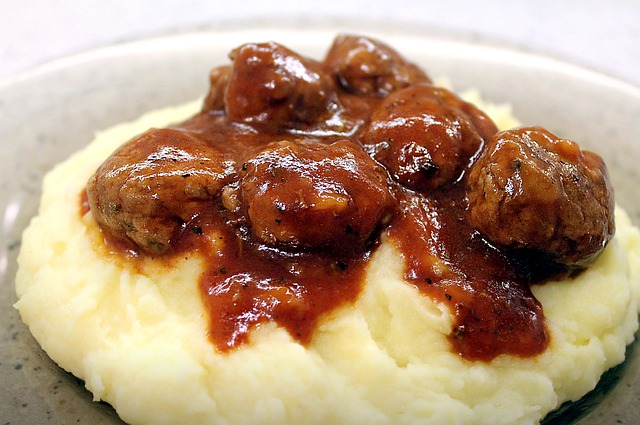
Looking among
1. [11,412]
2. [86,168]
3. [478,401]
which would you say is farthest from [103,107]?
[478,401]

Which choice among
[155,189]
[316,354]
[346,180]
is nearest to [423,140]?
[346,180]

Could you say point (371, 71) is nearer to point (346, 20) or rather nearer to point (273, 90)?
point (273, 90)

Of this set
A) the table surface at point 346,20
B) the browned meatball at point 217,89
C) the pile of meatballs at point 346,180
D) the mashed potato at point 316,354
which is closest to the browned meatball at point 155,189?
the pile of meatballs at point 346,180

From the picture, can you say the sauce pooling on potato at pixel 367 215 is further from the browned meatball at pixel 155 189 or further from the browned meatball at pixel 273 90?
the browned meatball at pixel 273 90

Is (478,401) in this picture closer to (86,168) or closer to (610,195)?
(610,195)

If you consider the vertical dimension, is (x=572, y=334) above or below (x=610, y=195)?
below

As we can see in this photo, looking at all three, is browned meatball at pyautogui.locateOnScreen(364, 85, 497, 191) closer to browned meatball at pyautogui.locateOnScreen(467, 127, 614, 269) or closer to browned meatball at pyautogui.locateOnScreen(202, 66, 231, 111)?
browned meatball at pyautogui.locateOnScreen(467, 127, 614, 269)
